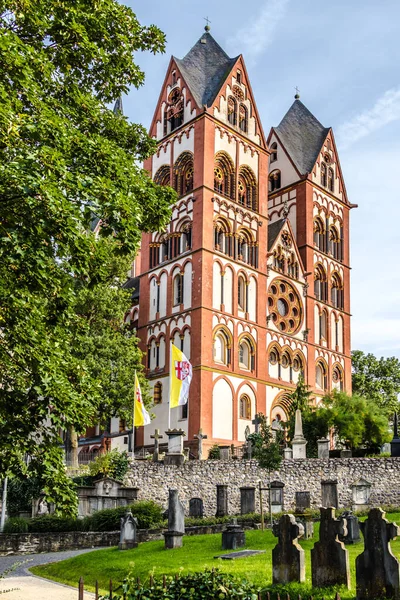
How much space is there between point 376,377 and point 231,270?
68.9 feet

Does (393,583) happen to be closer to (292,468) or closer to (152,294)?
(292,468)

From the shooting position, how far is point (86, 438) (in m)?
47.7

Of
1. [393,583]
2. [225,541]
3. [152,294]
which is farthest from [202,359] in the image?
[393,583]

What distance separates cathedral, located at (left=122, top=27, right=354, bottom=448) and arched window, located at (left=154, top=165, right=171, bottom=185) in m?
0.12

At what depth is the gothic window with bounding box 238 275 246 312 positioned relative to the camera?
44.2m

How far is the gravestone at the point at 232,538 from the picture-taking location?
17.5 meters

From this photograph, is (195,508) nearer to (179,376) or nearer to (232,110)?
(179,376)

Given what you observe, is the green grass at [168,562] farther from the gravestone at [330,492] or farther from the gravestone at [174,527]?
the gravestone at [330,492]

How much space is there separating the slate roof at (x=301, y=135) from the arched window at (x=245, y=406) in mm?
18612

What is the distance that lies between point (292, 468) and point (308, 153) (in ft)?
102

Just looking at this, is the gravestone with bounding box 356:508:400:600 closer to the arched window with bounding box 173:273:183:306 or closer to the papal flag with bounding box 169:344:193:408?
the papal flag with bounding box 169:344:193:408

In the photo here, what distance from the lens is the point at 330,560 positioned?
35.8 ft

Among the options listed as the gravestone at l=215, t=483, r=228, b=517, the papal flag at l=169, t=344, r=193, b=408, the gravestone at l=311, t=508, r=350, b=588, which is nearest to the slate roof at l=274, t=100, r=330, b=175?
the papal flag at l=169, t=344, r=193, b=408

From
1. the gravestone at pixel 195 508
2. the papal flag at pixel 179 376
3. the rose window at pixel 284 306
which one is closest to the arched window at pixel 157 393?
the papal flag at pixel 179 376
